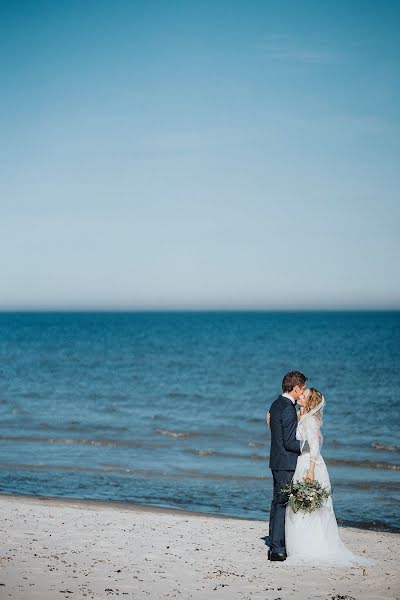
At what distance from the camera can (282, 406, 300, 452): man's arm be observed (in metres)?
8.82

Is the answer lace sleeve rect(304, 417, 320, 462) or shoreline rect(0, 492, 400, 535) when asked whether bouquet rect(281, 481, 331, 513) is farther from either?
shoreline rect(0, 492, 400, 535)

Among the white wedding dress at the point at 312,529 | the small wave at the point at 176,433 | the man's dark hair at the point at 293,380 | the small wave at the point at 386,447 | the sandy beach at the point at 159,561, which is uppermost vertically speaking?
the man's dark hair at the point at 293,380

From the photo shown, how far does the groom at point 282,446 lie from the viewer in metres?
8.84

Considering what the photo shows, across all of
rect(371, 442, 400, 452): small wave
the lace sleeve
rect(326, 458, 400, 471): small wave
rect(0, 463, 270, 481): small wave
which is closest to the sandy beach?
the lace sleeve

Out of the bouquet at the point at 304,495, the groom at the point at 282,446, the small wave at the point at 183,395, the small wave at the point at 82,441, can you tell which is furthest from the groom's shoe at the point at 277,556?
the small wave at the point at 183,395

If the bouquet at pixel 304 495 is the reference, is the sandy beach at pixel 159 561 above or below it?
below

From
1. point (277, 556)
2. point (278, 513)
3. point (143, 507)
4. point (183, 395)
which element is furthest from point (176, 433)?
point (278, 513)

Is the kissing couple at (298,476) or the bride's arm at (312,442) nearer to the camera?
the kissing couple at (298,476)

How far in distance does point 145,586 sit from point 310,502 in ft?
7.01

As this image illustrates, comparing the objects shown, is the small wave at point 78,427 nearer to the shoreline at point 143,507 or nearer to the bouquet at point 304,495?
the shoreline at point 143,507

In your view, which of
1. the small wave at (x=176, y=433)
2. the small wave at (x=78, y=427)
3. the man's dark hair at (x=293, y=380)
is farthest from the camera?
the small wave at (x=78, y=427)

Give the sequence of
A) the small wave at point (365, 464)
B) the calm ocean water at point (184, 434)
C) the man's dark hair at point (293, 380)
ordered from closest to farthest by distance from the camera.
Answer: the man's dark hair at point (293, 380), the calm ocean water at point (184, 434), the small wave at point (365, 464)

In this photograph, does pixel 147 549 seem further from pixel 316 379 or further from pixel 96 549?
pixel 316 379

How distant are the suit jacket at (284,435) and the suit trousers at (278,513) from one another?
11 cm
